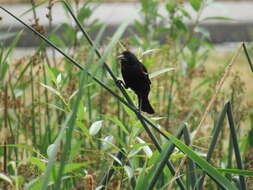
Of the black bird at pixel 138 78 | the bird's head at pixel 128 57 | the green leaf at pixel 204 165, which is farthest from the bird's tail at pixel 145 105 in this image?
the green leaf at pixel 204 165

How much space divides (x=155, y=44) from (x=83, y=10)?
1.96 feet

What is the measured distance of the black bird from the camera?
7.82 feet

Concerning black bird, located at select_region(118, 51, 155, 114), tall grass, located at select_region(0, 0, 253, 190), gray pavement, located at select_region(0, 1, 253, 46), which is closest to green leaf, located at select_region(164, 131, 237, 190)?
tall grass, located at select_region(0, 0, 253, 190)

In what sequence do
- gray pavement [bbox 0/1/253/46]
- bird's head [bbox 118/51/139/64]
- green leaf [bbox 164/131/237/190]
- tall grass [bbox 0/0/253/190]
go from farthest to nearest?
Answer: gray pavement [bbox 0/1/253/46]
bird's head [bbox 118/51/139/64]
tall grass [bbox 0/0/253/190]
green leaf [bbox 164/131/237/190]

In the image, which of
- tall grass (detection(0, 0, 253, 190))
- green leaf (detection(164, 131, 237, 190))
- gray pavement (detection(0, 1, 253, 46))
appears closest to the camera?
green leaf (detection(164, 131, 237, 190))

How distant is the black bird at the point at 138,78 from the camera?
238cm

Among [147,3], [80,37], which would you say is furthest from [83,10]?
[147,3]

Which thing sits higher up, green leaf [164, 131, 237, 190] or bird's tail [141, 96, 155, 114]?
bird's tail [141, 96, 155, 114]

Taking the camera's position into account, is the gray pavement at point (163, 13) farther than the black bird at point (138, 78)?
Yes

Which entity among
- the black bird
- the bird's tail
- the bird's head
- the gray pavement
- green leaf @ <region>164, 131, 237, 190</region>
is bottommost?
green leaf @ <region>164, 131, 237, 190</region>

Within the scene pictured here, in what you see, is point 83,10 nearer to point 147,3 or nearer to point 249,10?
point 147,3

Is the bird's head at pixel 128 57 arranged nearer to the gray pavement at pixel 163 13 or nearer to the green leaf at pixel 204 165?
the green leaf at pixel 204 165

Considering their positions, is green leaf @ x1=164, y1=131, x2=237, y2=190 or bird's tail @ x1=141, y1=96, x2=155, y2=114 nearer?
green leaf @ x1=164, y1=131, x2=237, y2=190

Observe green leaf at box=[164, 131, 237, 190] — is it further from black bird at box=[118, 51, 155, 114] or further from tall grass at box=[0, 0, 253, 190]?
black bird at box=[118, 51, 155, 114]
